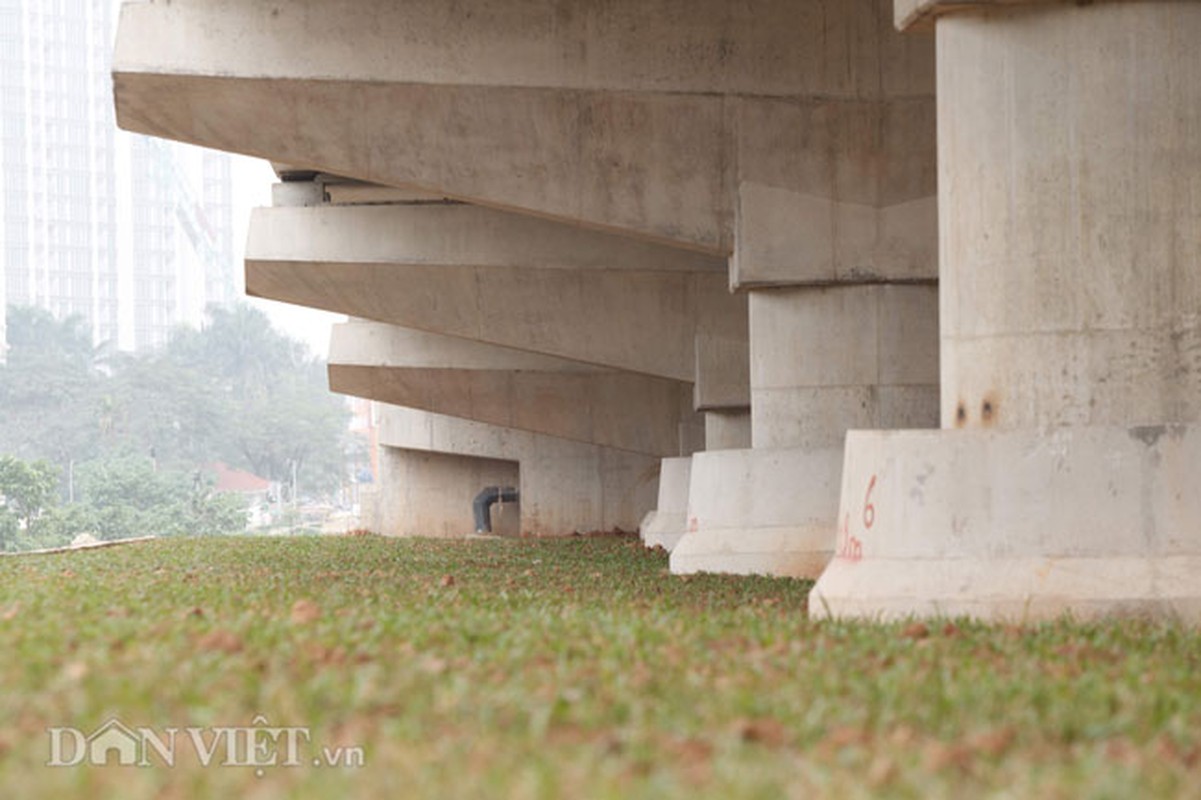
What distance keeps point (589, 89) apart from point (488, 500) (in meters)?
37.2

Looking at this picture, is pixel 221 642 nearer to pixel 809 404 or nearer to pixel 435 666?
pixel 435 666

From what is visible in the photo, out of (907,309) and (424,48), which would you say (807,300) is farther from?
(424,48)

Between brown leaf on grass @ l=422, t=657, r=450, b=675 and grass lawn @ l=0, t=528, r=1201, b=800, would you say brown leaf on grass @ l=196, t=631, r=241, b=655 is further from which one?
brown leaf on grass @ l=422, t=657, r=450, b=675

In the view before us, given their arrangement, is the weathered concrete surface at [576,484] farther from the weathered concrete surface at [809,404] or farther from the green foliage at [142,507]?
the green foliage at [142,507]

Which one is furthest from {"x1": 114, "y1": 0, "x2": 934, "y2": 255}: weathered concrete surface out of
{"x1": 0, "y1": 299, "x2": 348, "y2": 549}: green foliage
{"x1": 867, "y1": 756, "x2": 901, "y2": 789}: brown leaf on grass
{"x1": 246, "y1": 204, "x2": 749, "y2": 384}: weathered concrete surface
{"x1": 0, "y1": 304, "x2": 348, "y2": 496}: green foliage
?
{"x1": 0, "y1": 304, "x2": 348, "y2": 496}: green foliage

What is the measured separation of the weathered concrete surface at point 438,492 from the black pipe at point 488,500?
0.59 meters

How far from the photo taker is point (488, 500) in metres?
57.8

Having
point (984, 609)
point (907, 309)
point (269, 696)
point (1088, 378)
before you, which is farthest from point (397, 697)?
point (907, 309)

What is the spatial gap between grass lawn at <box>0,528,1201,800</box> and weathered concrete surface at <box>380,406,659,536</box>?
3721cm

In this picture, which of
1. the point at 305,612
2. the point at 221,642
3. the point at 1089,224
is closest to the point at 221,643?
the point at 221,642

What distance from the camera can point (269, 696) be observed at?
797cm

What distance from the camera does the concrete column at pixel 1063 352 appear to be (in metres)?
12.0

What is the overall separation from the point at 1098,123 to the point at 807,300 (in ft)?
31.0

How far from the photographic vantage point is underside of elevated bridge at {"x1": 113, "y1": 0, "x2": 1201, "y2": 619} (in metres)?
12.3
